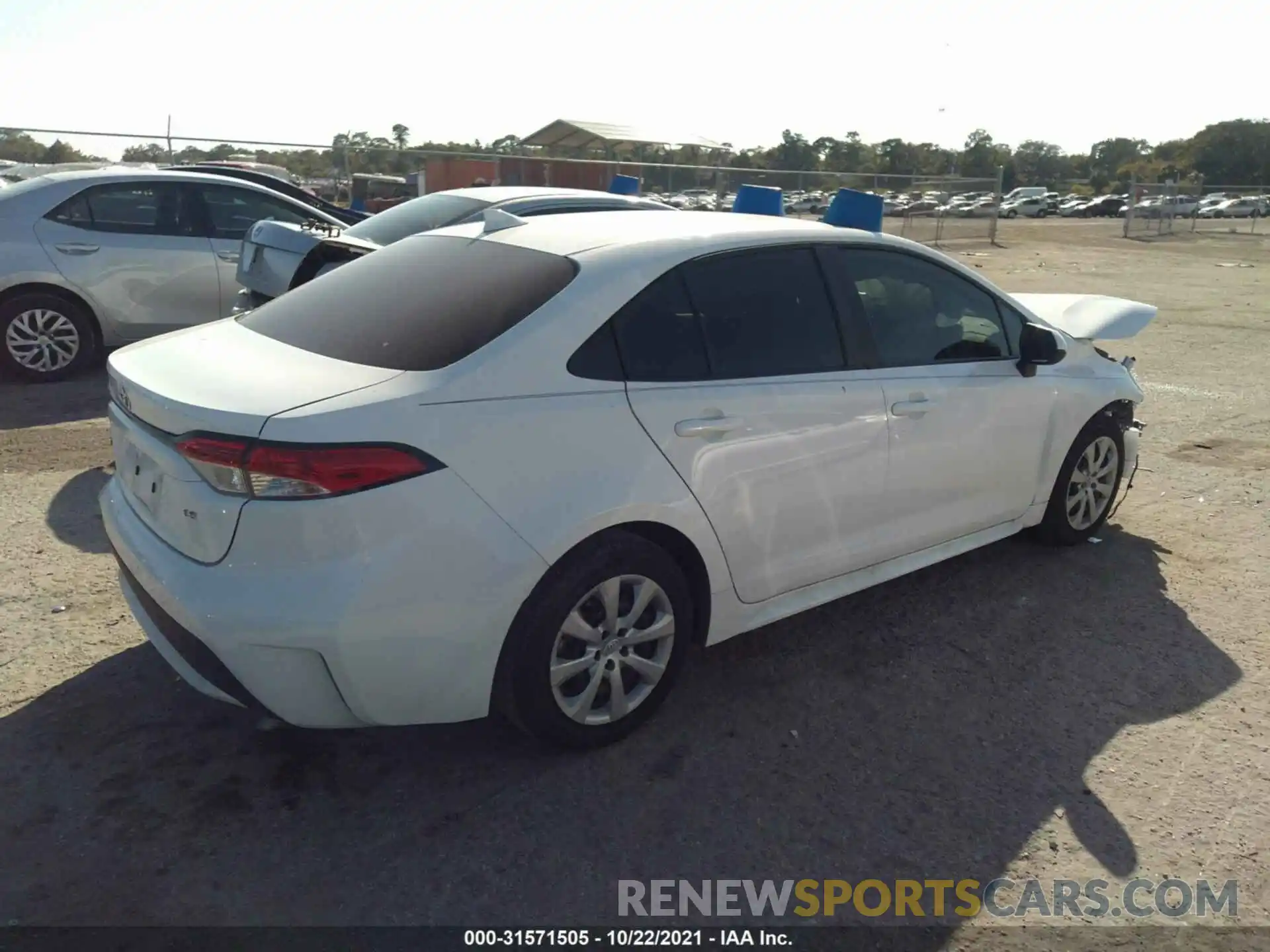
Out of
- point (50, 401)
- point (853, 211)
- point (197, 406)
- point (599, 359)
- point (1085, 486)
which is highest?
point (853, 211)

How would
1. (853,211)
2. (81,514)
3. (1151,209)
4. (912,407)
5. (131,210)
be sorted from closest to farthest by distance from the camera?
1. (912,407)
2. (853,211)
3. (81,514)
4. (131,210)
5. (1151,209)

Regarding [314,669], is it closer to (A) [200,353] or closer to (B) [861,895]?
(A) [200,353]

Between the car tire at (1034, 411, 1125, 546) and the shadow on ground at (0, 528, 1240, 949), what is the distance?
0.94 m

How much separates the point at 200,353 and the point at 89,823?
1.47 m

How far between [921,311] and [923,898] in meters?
2.35

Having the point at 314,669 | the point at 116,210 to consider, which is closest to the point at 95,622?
the point at 314,669

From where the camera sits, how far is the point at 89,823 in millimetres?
2908

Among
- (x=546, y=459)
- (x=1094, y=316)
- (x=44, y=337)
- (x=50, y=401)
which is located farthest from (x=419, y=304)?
(x=44, y=337)

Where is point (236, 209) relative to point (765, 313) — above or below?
above

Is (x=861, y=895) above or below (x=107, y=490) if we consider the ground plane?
→ below

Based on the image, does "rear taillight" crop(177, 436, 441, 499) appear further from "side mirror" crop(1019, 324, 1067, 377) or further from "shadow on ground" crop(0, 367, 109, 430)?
"shadow on ground" crop(0, 367, 109, 430)

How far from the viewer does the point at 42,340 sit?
26.2 feet

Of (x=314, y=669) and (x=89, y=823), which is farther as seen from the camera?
(x=89, y=823)

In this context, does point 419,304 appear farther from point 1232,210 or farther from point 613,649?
point 1232,210
